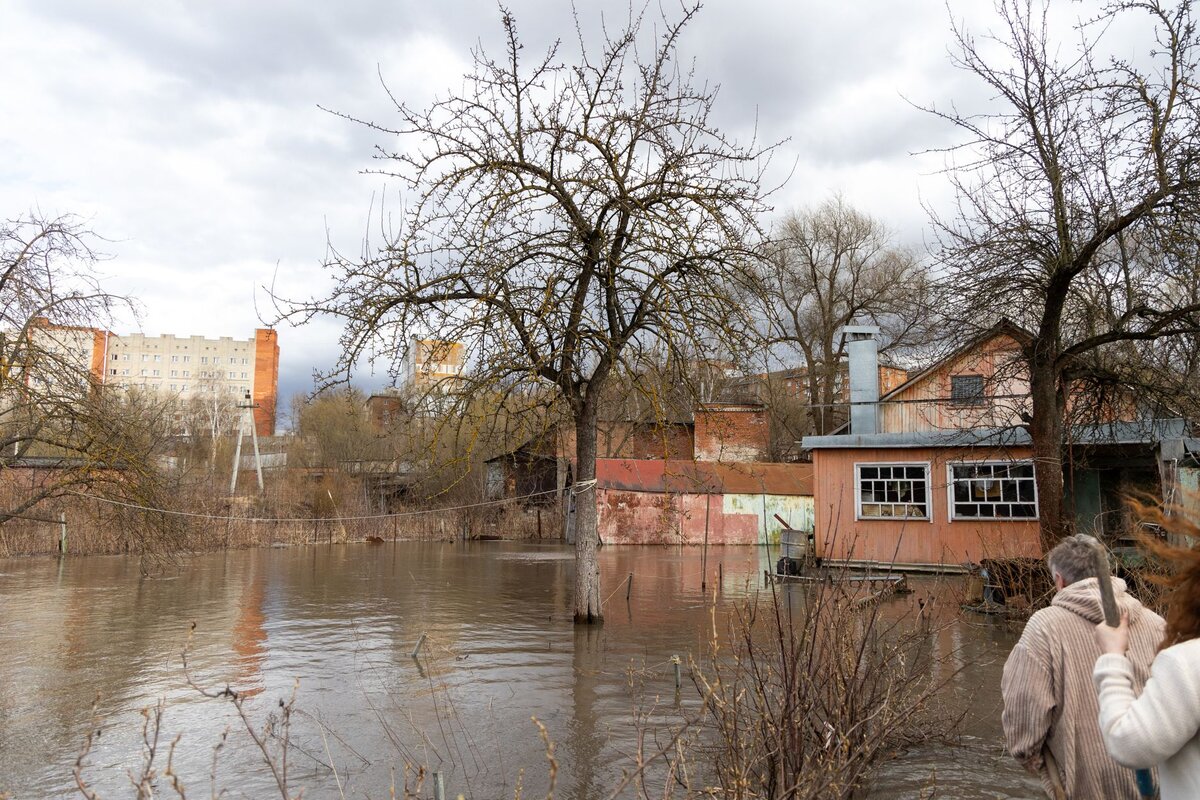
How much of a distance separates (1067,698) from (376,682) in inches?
318

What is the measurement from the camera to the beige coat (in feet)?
11.1

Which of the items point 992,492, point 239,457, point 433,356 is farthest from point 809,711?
point 239,457

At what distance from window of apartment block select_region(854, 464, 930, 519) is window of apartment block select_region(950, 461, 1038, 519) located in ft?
2.44

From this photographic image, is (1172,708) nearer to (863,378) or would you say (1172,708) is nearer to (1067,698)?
(1067,698)

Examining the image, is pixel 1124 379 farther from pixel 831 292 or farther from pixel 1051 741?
pixel 831 292

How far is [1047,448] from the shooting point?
1357 centimetres

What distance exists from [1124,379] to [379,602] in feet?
45.4

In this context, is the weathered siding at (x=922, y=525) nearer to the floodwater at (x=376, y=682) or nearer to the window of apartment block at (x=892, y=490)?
the window of apartment block at (x=892, y=490)

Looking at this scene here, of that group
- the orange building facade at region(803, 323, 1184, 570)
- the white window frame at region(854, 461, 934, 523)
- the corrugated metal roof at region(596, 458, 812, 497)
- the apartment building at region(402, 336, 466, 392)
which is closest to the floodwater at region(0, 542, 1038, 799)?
the apartment building at region(402, 336, 466, 392)

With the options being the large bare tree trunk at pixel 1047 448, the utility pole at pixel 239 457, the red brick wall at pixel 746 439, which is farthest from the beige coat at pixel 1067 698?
the utility pole at pixel 239 457

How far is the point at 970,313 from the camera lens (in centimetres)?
1393

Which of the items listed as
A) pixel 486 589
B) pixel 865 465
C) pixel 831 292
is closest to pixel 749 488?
pixel 831 292

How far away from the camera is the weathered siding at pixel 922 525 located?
19.9 m

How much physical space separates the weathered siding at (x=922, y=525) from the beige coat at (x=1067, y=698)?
1635cm
